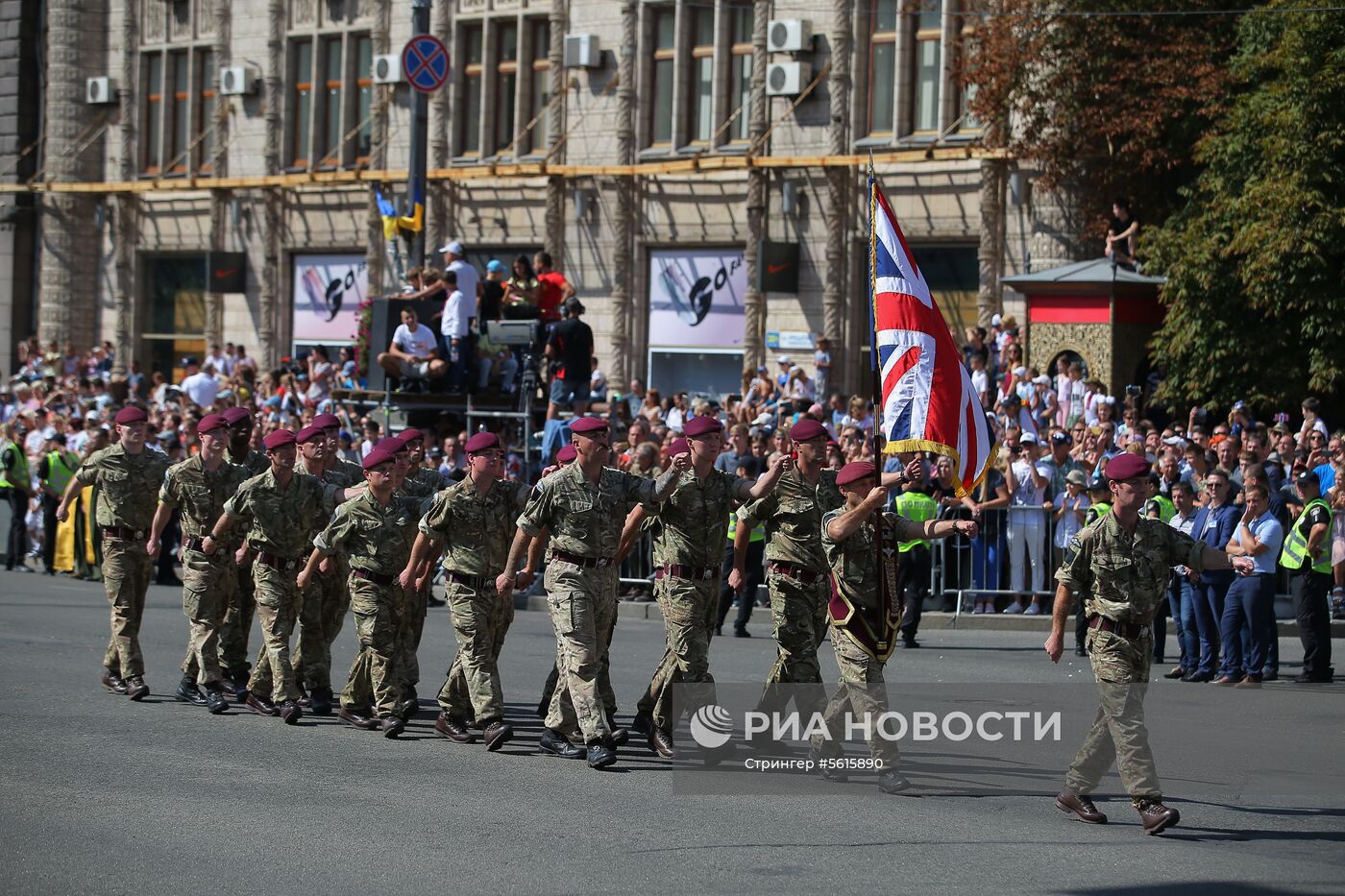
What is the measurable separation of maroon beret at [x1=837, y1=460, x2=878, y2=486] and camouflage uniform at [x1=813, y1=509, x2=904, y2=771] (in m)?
0.17

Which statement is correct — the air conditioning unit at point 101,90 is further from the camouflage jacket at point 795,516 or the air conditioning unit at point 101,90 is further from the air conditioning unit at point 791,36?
the camouflage jacket at point 795,516

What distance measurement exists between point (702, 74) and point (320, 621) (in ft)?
66.6

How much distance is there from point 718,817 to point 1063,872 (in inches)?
69.9

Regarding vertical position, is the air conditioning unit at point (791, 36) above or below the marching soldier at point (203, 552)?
above

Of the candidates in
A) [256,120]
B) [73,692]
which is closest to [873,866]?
[73,692]

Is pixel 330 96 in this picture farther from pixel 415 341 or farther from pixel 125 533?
pixel 125 533

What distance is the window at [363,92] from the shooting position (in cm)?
3503

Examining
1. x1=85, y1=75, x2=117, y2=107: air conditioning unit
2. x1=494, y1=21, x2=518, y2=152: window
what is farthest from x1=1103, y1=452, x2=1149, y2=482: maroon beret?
x1=85, y1=75, x2=117, y2=107: air conditioning unit

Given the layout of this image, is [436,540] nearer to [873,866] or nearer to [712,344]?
[873,866]

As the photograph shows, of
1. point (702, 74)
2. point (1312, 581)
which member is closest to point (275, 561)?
point (1312, 581)

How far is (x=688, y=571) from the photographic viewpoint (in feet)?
35.3

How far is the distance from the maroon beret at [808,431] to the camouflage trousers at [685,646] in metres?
0.95

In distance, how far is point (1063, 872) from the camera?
7.93 metres

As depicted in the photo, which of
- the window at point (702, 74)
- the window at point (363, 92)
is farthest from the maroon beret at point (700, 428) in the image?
the window at point (363, 92)
